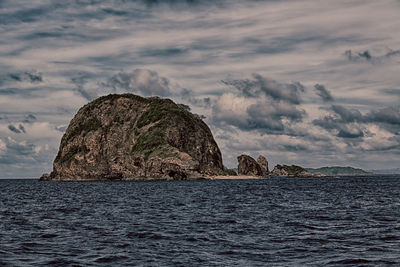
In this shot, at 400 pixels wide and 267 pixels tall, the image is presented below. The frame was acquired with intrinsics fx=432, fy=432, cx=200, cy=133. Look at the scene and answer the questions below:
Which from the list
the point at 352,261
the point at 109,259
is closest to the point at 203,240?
the point at 109,259

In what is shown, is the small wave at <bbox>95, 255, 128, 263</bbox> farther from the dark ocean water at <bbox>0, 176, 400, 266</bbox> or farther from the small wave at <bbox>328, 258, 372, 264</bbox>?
the small wave at <bbox>328, 258, 372, 264</bbox>

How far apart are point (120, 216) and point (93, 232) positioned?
1103 centimetres

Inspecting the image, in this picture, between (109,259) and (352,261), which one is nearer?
(352,261)

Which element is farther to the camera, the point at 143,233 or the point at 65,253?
the point at 143,233

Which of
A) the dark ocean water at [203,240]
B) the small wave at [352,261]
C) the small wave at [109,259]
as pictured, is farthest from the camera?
the dark ocean water at [203,240]

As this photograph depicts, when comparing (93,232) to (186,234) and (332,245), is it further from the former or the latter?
(332,245)

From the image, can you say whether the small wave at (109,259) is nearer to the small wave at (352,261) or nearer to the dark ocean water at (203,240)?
the dark ocean water at (203,240)

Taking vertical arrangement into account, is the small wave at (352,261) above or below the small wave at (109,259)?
below

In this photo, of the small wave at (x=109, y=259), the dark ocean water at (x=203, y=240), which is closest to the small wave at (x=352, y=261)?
the dark ocean water at (x=203, y=240)

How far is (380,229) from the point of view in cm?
3177

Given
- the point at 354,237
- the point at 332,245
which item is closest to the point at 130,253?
the point at 332,245

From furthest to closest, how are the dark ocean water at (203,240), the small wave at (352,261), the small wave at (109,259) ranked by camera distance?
the dark ocean water at (203,240) < the small wave at (109,259) < the small wave at (352,261)

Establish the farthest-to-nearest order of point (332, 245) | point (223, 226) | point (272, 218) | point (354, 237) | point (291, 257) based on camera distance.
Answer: point (272, 218) → point (223, 226) → point (354, 237) → point (332, 245) → point (291, 257)

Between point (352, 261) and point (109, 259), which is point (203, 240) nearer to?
point (109, 259)
